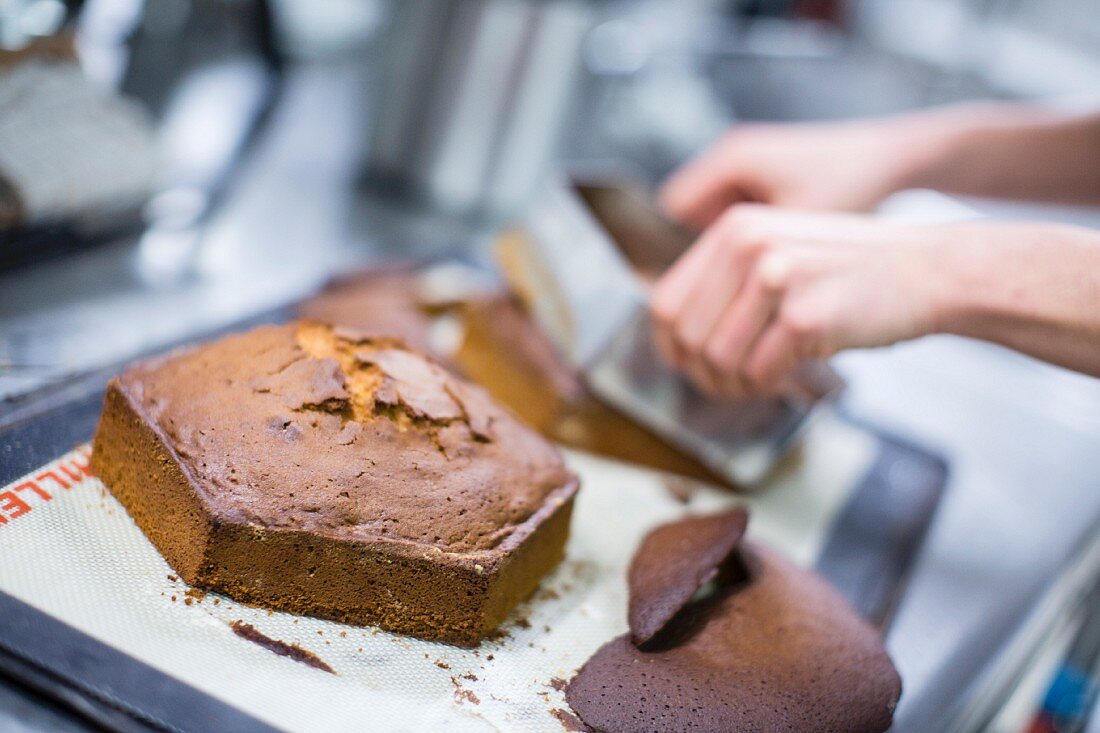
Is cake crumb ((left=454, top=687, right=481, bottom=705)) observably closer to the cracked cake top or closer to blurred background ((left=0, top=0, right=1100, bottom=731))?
the cracked cake top

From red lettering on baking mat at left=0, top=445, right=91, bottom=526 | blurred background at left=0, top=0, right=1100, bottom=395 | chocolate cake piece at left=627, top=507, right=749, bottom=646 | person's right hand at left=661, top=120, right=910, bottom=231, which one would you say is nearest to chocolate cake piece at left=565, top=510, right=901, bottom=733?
chocolate cake piece at left=627, top=507, right=749, bottom=646

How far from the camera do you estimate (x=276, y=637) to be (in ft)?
3.15

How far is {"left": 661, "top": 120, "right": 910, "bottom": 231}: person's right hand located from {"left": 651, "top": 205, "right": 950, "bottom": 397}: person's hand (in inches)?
13.1

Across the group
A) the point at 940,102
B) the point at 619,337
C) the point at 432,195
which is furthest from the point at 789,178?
the point at 940,102

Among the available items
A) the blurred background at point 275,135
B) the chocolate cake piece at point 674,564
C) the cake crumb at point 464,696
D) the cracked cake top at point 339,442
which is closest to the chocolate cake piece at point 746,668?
the chocolate cake piece at point 674,564

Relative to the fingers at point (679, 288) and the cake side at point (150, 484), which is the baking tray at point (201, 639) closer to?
the cake side at point (150, 484)

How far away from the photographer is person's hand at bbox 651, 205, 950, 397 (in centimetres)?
124

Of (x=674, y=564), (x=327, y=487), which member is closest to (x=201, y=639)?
(x=327, y=487)

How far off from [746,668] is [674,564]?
174 millimetres

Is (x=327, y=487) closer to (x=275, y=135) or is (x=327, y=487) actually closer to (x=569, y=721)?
(x=569, y=721)

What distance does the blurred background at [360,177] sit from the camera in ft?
4.58

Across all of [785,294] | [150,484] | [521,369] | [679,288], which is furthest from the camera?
[521,369]

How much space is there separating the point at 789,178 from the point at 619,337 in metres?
0.54

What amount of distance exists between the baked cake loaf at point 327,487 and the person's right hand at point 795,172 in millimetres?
854
